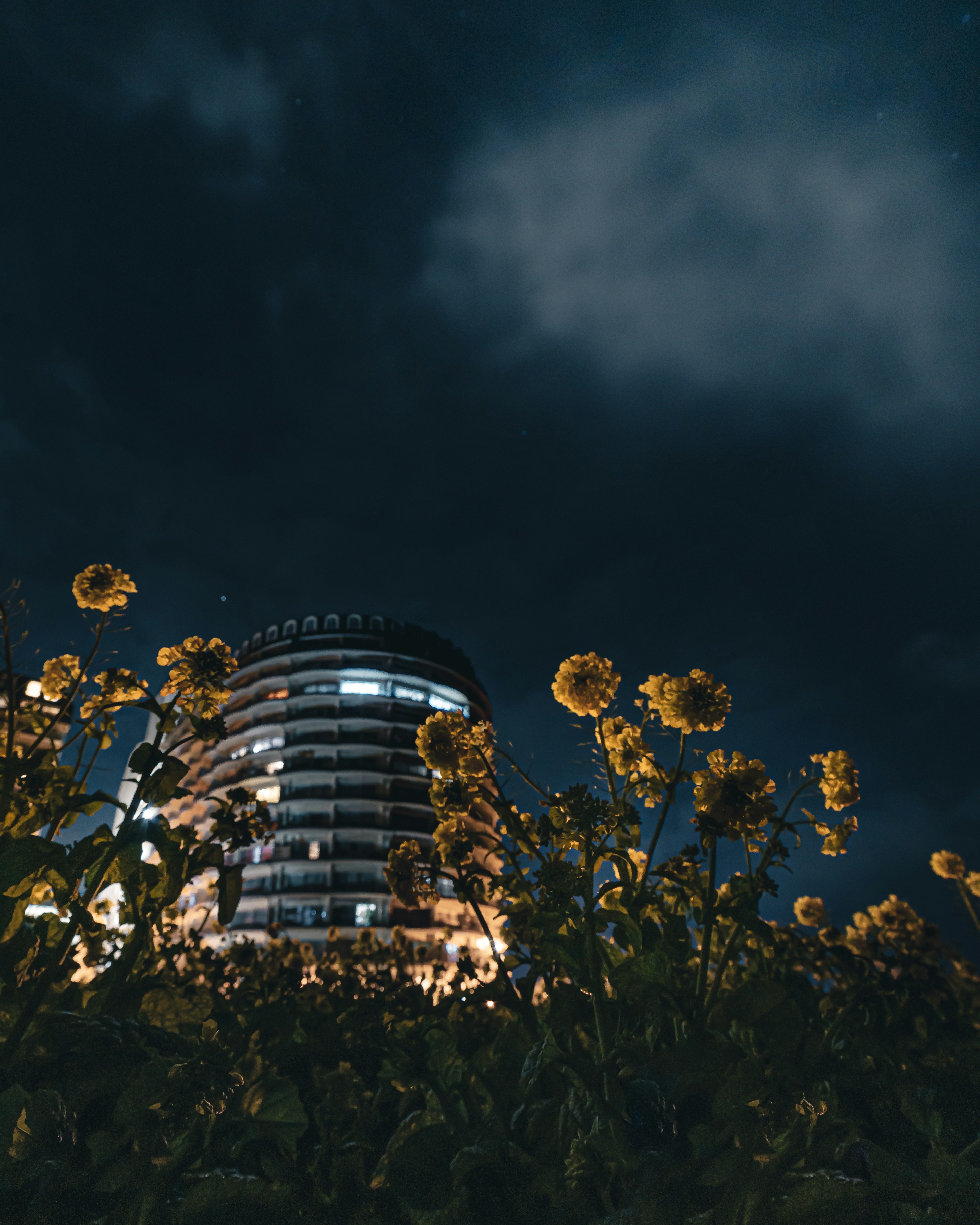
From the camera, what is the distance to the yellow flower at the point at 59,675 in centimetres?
337

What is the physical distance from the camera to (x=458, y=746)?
2.84 meters

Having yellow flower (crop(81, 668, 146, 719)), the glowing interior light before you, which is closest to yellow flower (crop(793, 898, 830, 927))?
yellow flower (crop(81, 668, 146, 719))

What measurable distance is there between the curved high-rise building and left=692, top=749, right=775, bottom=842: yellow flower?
41304mm

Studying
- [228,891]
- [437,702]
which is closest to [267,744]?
[437,702]

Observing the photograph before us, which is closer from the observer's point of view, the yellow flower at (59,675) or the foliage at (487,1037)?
the foliage at (487,1037)

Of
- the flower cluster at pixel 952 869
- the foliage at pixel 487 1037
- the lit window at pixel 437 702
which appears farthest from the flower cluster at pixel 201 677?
the lit window at pixel 437 702

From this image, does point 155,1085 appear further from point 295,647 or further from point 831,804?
point 295,647

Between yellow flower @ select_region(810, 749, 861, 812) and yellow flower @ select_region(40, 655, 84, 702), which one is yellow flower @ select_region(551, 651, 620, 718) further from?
yellow flower @ select_region(40, 655, 84, 702)

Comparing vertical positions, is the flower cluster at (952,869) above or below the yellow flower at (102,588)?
below

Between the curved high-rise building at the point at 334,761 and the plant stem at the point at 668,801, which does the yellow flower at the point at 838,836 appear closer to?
the plant stem at the point at 668,801

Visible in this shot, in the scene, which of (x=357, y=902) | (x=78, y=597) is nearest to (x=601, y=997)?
(x=78, y=597)

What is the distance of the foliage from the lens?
1517 millimetres

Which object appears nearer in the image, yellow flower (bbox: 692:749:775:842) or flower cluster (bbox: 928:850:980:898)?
yellow flower (bbox: 692:749:775:842)

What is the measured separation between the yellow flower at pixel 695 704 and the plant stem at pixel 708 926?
0.59 metres
